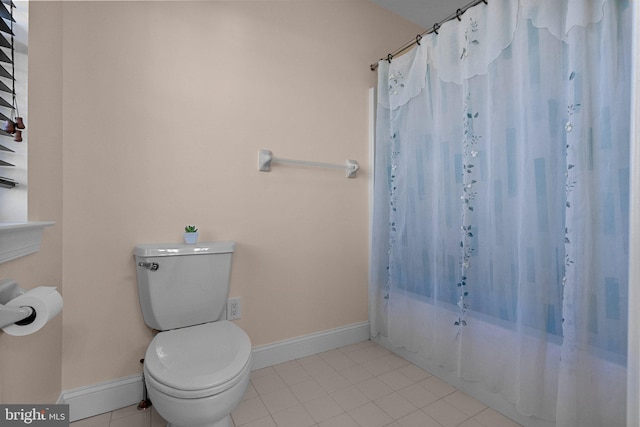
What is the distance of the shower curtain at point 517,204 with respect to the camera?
1.02 meters

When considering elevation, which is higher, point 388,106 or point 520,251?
point 388,106

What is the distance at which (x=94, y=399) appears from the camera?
133 centimetres

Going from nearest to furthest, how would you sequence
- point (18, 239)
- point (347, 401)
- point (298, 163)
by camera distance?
point (18, 239), point (347, 401), point (298, 163)

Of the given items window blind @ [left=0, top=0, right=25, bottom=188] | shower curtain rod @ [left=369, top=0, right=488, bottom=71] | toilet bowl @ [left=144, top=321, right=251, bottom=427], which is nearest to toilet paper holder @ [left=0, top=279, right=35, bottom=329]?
window blind @ [left=0, top=0, right=25, bottom=188]

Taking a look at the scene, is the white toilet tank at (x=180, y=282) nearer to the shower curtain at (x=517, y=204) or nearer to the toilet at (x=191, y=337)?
the toilet at (x=191, y=337)

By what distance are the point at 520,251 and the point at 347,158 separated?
1191 millimetres

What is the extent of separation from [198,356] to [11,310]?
580 mm

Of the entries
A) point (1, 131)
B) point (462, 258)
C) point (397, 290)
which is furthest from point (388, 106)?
point (1, 131)

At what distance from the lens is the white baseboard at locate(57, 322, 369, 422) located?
1.31 meters

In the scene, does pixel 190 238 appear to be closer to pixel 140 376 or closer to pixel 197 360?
pixel 197 360

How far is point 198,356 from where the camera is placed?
1.10 m

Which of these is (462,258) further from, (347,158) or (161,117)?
(161,117)

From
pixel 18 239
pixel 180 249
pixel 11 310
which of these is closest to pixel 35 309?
pixel 11 310

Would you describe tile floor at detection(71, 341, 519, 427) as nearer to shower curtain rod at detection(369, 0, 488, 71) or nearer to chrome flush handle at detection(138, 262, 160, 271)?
chrome flush handle at detection(138, 262, 160, 271)
